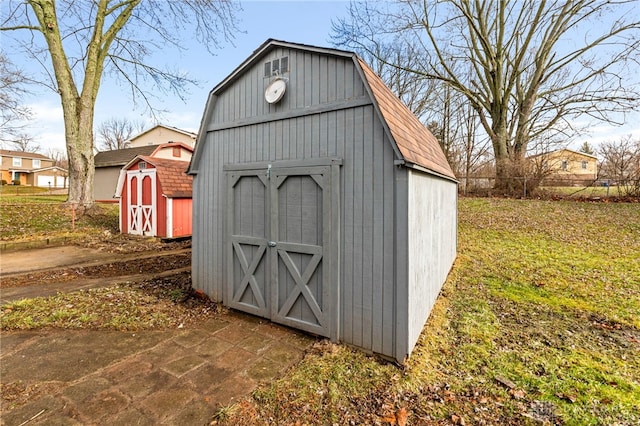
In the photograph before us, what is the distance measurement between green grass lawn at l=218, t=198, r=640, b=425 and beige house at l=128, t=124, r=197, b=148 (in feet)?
90.8

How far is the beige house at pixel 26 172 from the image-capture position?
38.9 metres

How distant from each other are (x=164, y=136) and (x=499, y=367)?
32150 mm

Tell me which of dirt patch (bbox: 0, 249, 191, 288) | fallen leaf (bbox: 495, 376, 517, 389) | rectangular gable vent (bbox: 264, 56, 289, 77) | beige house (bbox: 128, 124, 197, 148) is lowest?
fallen leaf (bbox: 495, 376, 517, 389)

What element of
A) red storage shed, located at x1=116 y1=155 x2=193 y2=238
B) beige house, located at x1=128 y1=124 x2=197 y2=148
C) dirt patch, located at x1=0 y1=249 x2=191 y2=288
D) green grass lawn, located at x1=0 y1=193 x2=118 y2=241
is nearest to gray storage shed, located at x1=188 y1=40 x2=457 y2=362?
dirt patch, located at x1=0 y1=249 x2=191 y2=288

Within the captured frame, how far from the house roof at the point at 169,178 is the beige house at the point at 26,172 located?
38.4 metres

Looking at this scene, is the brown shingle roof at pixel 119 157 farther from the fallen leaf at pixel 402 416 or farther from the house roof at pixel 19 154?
the house roof at pixel 19 154

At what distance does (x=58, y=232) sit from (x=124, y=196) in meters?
2.34

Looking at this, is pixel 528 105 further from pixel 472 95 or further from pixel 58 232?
pixel 58 232

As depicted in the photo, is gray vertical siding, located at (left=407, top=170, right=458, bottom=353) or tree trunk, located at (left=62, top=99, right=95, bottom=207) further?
tree trunk, located at (left=62, top=99, right=95, bottom=207)

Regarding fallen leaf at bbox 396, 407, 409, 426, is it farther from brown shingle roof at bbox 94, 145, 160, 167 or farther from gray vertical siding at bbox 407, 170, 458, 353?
brown shingle roof at bbox 94, 145, 160, 167

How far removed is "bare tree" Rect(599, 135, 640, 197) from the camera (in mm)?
12609

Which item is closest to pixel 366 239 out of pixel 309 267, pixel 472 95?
pixel 309 267

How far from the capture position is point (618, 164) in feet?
44.4

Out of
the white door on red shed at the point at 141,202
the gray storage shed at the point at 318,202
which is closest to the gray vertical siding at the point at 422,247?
the gray storage shed at the point at 318,202
